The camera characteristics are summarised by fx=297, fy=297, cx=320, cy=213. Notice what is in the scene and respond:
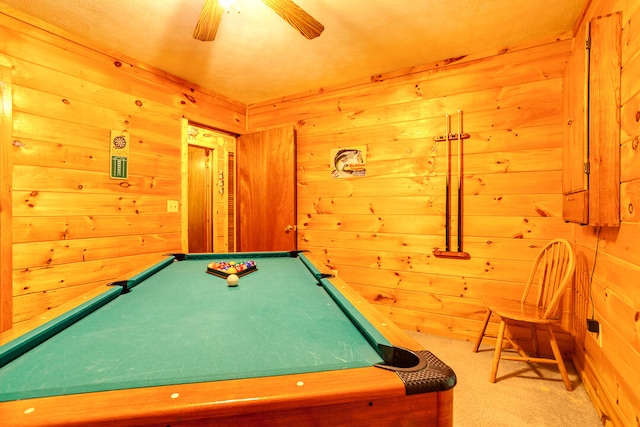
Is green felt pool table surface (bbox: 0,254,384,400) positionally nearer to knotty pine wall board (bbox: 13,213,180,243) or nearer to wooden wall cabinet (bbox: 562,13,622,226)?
knotty pine wall board (bbox: 13,213,180,243)

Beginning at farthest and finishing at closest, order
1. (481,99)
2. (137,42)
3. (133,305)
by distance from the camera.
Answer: (481,99)
(137,42)
(133,305)

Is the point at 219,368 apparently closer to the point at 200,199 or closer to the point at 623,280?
the point at 623,280

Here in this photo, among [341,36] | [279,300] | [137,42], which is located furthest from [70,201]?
[341,36]

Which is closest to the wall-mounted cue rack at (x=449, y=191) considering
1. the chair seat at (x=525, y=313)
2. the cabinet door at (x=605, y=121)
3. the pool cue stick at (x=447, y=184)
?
the pool cue stick at (x=447, y=184)

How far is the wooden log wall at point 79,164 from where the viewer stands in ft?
6.63

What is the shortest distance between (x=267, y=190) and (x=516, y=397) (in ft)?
9.16

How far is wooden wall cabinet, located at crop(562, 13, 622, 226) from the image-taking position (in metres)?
1.43

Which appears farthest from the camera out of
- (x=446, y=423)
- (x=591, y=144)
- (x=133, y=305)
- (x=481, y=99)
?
(x=481, y=99)

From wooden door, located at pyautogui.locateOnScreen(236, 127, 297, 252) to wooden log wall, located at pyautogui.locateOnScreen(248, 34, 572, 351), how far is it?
0.52 ft

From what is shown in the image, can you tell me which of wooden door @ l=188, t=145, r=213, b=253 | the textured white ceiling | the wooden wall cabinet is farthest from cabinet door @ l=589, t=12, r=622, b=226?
wooden door @ l=188, t=145, r=213, b=253

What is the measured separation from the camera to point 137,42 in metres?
2.37

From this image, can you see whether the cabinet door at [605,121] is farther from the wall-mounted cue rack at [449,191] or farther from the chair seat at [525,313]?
the wall-mounted cue rack at [449,191]

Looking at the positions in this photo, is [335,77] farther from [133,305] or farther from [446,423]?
[446,423]

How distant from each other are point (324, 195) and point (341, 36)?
150cm
